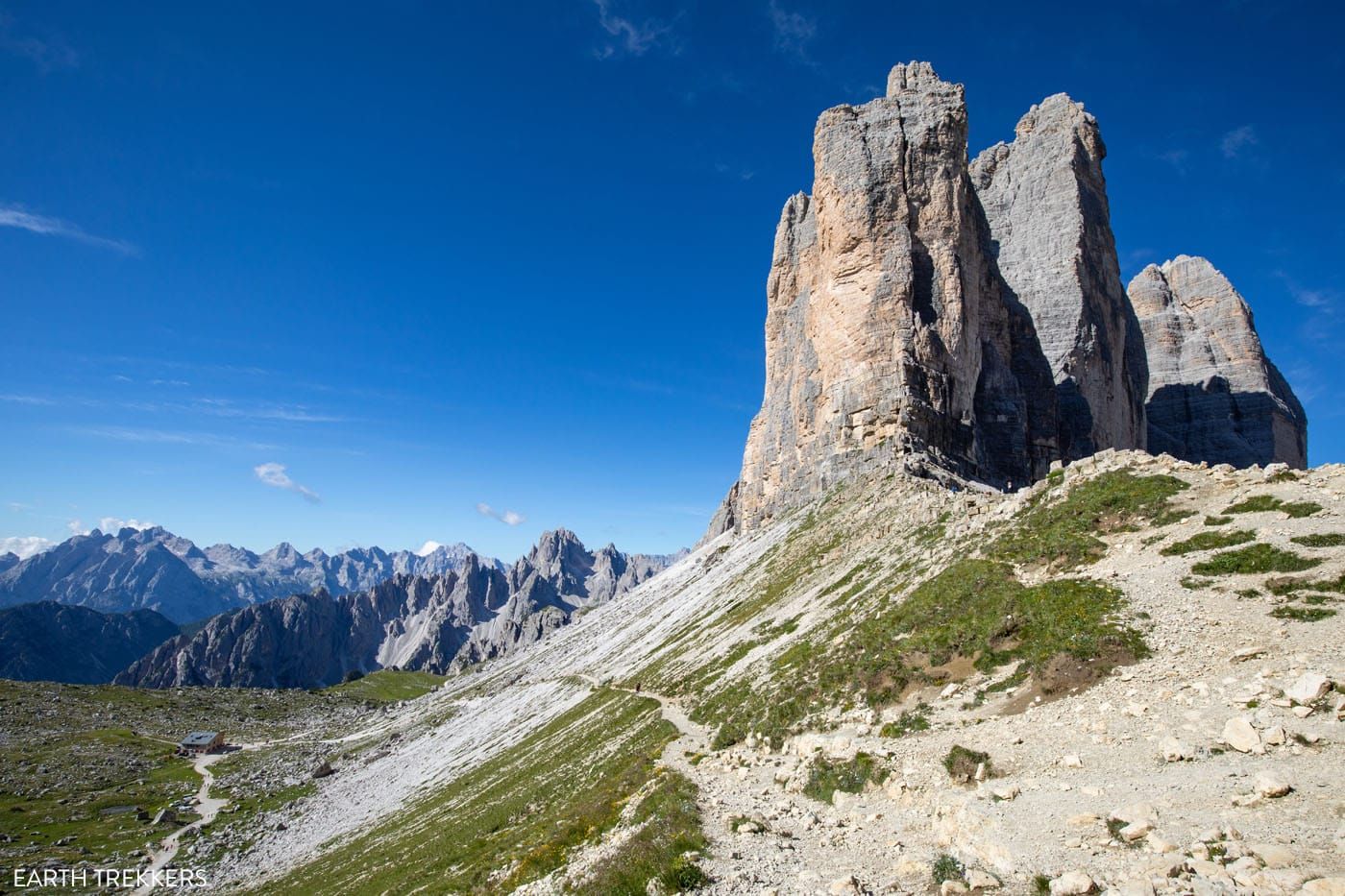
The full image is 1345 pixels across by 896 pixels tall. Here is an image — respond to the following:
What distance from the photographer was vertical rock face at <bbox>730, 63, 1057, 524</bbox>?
7419cm

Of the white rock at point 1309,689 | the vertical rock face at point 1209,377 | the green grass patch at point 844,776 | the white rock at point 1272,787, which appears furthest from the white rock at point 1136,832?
the vertical rock face at point 1209,377

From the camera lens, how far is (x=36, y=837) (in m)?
60.8

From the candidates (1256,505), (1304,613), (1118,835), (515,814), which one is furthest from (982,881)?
(515,814)

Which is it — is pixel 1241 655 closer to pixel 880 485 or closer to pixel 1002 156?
pixel 880 485

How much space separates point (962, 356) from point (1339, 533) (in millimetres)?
66056

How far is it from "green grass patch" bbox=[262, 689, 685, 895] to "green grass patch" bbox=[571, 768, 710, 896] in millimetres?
533

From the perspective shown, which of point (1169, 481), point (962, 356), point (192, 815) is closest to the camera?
point (1169, 481)

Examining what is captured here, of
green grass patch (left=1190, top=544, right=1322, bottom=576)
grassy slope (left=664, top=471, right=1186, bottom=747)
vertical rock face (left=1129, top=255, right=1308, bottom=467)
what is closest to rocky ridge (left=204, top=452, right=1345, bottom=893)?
green grass patch (left=1190, top=544, right=1322, bottom=576)

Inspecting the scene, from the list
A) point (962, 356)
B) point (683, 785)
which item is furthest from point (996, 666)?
point (962, 356)

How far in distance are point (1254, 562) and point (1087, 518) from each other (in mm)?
7689

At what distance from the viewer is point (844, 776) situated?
16672 millimetres

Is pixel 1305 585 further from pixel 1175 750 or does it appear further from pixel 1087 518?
pixel 1087 518

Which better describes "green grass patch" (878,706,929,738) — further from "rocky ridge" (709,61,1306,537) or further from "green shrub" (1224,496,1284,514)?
"rocky ridge" (709,61,1306,537)

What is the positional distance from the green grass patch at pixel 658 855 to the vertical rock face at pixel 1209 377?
134 m
